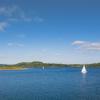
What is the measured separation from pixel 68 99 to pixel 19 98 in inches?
403

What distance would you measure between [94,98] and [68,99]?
569 centimetres

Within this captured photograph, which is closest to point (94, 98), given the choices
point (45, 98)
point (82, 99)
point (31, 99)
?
point (82, 99)

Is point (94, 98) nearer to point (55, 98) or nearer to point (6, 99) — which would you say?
point (55, 98)

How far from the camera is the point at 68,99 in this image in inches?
1747

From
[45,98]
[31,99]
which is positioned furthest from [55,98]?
[31,99]

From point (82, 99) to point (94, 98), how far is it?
108 inches

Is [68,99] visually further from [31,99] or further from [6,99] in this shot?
[6,99]

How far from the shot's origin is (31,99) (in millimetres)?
44719

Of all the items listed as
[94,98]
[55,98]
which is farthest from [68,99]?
[94,98]

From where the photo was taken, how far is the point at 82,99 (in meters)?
44.8

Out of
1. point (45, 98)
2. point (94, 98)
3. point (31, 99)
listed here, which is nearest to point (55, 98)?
point (45, 98)

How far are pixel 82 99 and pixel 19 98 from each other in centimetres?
1311

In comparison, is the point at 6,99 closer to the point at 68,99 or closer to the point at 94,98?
the point at 68,99

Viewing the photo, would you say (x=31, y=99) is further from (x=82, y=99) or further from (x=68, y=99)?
(x=82, y=99)
